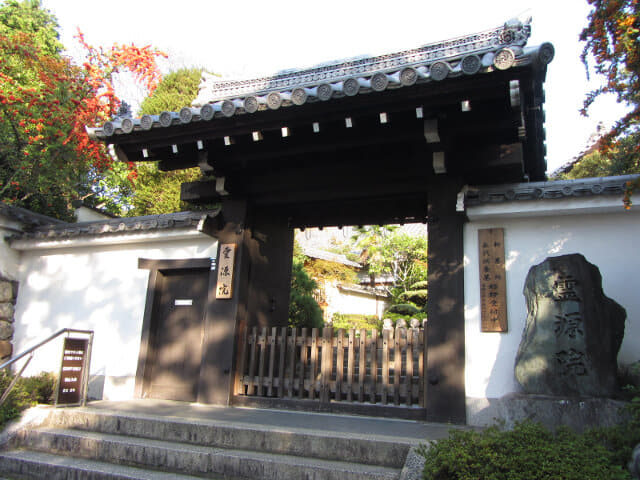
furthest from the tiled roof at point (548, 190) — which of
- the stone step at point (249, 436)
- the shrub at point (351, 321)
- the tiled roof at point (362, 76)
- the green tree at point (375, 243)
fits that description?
the green tree at point (375, 243)

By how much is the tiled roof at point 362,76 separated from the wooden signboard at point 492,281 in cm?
221

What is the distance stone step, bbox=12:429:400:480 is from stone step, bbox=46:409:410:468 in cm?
9

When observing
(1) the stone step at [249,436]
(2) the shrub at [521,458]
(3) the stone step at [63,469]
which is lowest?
(3) the stone step at [63,469]

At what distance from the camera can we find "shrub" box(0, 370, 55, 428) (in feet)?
18.9

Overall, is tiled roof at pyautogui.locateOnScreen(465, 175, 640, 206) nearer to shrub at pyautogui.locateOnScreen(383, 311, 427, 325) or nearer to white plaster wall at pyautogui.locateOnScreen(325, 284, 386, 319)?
shrub at pyautogui.locateOnScreen(383, 311, 427, 325)

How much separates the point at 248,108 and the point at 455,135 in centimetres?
259

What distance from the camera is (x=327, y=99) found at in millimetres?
5457

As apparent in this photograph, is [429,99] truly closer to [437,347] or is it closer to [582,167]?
[437,347]

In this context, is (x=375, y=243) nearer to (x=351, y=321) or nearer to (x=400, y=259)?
(x=400, y=259)

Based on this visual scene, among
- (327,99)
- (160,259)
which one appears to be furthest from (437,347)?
(160,259)

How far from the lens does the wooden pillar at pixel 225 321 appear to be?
22.8ft

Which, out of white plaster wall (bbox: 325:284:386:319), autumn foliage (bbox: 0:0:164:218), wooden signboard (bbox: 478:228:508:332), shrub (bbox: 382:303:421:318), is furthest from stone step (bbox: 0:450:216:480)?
white plaster wall (bbox: 325:284:386:319)

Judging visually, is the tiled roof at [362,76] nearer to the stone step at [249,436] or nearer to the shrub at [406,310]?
the stone step at [249,436]

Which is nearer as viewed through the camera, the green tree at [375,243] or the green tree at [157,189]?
the green tree at [157,189]
